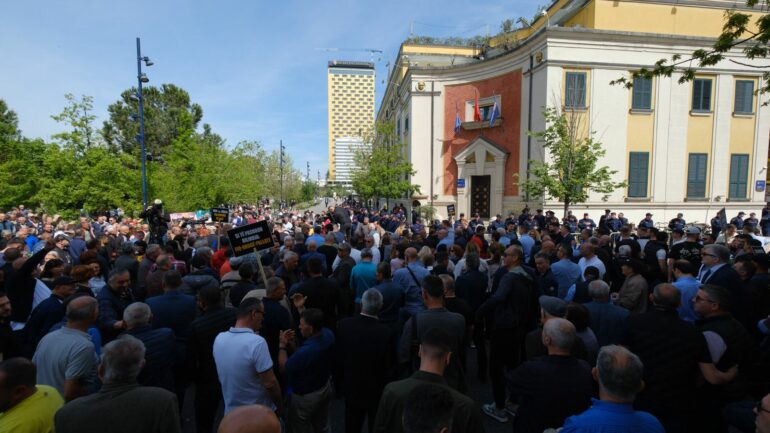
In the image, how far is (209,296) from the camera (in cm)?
404

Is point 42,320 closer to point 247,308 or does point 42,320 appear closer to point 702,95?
point 247,308

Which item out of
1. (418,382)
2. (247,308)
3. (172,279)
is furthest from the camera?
(172,279)

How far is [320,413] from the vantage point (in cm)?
366

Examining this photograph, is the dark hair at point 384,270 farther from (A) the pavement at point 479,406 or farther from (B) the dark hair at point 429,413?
(B) the dark hair at point 429,413

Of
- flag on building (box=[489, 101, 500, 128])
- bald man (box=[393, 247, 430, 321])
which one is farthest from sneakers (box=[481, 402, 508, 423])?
flag on building (box=[489, 101, 500, 128])

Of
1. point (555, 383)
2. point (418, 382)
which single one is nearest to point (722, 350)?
point (555, 383)

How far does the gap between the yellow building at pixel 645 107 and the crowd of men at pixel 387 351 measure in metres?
19.2

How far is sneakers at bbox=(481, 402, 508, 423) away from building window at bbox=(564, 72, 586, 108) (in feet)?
70.7

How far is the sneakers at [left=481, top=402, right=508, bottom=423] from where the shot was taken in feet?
16.2

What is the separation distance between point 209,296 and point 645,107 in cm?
2682

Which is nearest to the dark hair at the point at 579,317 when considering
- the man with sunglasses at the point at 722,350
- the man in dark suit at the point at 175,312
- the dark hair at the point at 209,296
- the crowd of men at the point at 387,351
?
the crowd of men at the point at 387,351

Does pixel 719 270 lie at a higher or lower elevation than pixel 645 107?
lower

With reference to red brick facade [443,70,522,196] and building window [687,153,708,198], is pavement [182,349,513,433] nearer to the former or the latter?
red brick facade [443,70,522,196]

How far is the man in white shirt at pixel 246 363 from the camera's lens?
332 centimetres
